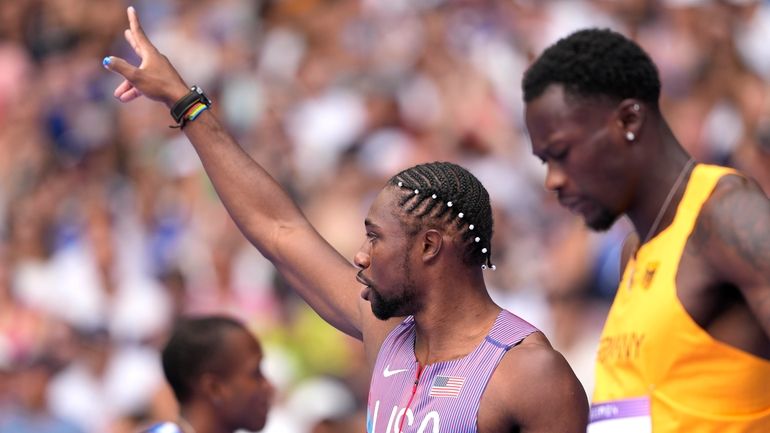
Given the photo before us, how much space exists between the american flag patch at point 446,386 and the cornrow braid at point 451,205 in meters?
0.34

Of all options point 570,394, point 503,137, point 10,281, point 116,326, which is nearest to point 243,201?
point 570,394

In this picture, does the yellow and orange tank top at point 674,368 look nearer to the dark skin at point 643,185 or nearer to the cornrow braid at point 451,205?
the dark skin at point 643,185

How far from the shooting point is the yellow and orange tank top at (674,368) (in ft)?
10.9

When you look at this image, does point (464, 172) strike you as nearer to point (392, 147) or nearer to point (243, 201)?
point (243, 201)

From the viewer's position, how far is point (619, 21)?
27.4 ft

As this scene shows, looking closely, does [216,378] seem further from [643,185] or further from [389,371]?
[643,185]

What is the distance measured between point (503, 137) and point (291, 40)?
8.60 feet

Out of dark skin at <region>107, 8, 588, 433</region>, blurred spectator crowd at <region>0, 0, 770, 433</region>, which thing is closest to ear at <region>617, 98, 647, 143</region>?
dark skin at <region>107, 8, 588, 433</region>

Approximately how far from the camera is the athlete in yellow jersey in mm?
3309

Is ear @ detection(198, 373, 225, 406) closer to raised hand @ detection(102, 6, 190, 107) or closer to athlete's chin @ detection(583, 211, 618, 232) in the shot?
raised hand @ detection(102, 6, 190, 107)

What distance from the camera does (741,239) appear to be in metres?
3.21

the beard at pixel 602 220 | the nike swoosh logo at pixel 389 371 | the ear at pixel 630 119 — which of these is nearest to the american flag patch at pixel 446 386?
the nike swoosh logo at pixel 389 371

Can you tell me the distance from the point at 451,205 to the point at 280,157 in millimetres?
5474

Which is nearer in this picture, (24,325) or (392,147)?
(392,147)
